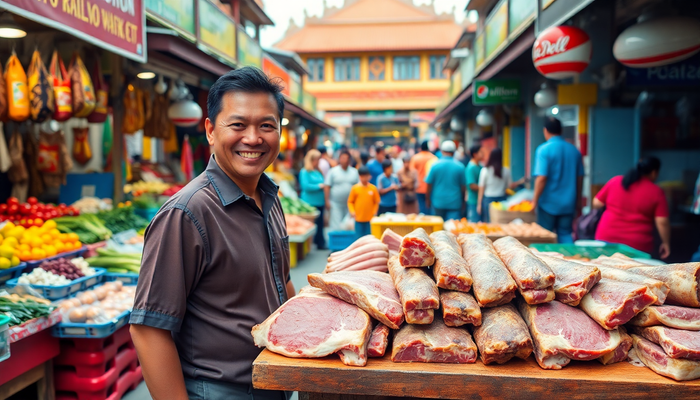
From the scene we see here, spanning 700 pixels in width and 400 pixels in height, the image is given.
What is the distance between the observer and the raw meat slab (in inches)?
72.7

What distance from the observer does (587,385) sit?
1.64 meters

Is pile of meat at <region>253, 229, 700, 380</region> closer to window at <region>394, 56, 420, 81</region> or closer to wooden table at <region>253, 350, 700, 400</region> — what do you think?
wooden table at <region>253, 350, 700, 400</region>

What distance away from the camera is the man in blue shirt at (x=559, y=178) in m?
6.23

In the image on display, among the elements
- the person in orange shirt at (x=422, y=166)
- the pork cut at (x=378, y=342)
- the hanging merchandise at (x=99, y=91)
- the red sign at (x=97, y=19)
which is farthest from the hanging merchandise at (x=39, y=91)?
the person in orange shirt at (x=422, y=166)

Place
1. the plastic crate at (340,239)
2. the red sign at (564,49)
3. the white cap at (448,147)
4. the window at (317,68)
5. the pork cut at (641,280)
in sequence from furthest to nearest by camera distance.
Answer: the window at (317,68), the white cap at (448,147), the plastic crate at (340,239), the red sign at (564,49), the pork cut at (641,280)

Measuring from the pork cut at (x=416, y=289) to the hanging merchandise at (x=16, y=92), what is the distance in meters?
4.25

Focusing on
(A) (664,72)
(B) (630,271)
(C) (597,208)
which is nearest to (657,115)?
(A) (664,72)

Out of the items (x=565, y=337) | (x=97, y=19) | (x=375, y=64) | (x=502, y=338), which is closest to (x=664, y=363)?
(x=565, y=337)

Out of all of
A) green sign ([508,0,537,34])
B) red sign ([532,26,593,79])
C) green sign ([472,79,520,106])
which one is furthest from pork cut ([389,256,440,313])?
green sign ([472,79,520,106])

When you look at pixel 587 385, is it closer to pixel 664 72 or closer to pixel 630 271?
pixel 630 271

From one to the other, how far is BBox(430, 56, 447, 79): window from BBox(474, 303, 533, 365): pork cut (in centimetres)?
3491

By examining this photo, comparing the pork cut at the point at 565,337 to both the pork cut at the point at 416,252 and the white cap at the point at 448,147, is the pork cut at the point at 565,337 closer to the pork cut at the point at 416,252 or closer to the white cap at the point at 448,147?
the pork cut at the point at 416,252

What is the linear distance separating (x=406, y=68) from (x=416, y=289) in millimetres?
35451

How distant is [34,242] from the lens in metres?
4.88
